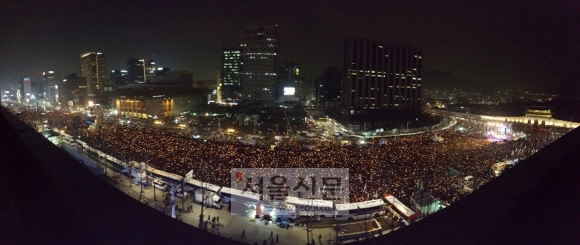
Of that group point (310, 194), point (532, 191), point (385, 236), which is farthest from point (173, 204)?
point (532, 191)

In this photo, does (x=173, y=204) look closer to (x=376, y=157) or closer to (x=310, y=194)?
(x=310, y=194)

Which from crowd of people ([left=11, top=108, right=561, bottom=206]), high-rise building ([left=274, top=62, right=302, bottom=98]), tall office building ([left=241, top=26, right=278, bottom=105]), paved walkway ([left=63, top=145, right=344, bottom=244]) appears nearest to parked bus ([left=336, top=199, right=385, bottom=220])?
crowd of people ([left=11, top=108, right=561, bottom=206])

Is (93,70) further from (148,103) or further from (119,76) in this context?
(148,103)

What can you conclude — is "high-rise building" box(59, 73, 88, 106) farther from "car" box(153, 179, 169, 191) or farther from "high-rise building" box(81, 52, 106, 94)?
"car" box(153, 179, 169, 191)

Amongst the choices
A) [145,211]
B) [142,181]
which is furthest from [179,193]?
[145,211]

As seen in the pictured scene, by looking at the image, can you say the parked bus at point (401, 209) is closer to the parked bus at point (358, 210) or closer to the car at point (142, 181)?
Answer: the parked bus at point (358, 210)

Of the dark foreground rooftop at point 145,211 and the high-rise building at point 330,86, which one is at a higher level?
the high-rise building at point 330,86

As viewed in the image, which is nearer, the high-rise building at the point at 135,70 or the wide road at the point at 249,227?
the wide road at the point at 249,227

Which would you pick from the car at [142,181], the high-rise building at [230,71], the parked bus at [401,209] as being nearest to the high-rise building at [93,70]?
the high-rise building at [230,71]
